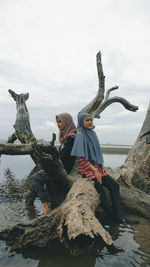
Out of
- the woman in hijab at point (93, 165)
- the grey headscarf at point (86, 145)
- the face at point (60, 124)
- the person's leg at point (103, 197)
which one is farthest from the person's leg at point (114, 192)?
the face at point (60, 124)

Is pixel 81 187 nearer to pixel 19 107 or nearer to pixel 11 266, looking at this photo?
pixel 11 266

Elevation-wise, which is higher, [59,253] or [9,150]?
[9,150]

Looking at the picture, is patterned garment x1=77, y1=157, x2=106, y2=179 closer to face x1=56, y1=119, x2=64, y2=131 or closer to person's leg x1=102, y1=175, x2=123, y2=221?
person's leg x1=102, y1=175, x2=123, y2=221

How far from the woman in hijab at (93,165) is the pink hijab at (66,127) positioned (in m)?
0.26

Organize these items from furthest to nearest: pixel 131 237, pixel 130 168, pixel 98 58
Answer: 1. pixel 98 58
2. pixel 130 168
3. pixel 131 237

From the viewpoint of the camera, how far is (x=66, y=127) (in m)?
4.48

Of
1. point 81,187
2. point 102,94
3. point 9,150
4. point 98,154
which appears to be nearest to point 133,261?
point 81,187

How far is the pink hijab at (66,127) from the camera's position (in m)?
4.41

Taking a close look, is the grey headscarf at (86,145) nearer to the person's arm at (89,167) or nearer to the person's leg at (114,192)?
the person's arm at (89,167)

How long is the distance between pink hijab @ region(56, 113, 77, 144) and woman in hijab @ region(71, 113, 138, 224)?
26cm

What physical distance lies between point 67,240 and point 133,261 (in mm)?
905

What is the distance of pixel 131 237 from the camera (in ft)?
11.3

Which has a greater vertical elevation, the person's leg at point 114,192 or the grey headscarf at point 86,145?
the grey headscarf at point 86,145

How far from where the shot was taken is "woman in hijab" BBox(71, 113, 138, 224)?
405cm
